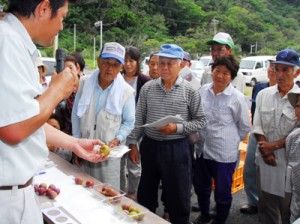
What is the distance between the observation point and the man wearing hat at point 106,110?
2.53 metres

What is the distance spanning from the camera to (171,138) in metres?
2.70

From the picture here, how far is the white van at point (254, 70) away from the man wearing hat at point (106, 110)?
16855 mm

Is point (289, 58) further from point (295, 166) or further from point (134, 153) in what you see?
point (134, 153)

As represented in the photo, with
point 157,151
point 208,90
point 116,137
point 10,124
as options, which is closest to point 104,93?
point 116,137

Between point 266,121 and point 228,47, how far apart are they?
1158 millimetres

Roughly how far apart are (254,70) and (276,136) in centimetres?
1747

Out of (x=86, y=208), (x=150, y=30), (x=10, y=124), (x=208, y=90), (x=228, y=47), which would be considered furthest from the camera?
(x=150, y=30)

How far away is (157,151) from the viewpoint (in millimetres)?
2697

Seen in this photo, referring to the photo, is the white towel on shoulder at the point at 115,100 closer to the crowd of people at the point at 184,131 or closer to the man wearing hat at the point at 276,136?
the crowd of people at the point at 184,131

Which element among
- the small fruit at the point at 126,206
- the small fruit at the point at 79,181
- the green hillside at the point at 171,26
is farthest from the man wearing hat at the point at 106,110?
the green hillside at the point at 171,26

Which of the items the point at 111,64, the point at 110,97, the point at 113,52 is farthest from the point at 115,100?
the point at 113,52

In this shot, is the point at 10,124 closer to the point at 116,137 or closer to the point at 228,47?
the point at 116,137

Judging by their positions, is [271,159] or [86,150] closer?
[86,150]

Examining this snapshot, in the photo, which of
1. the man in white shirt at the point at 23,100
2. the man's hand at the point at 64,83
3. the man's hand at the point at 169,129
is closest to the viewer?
the man in white shirt at the point at 23,100
